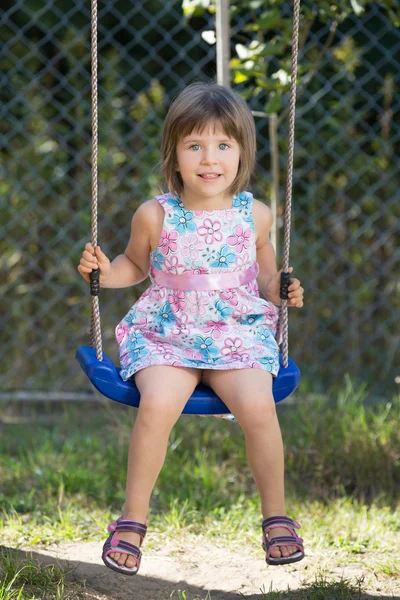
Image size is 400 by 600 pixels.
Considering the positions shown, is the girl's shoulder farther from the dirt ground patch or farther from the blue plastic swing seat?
the dirt ground patch

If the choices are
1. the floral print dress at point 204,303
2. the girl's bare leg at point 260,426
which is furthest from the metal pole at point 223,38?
the girl's bare leg at point 260,426

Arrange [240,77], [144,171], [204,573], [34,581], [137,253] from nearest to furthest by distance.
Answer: [34,581]
[137,253]
[204,573]
[240,77]
[144,171]

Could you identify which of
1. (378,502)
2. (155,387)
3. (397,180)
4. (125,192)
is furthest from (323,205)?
(155,387)

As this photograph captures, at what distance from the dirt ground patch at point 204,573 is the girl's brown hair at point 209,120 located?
1137 mm

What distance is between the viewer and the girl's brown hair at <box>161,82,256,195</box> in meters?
2.53

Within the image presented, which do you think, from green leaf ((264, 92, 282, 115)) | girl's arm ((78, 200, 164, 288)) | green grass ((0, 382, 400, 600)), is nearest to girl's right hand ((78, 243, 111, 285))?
girl's arm ((78, 200, 164, 288))

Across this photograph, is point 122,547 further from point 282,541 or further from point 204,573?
point 204,573

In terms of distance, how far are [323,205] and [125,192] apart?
1070 mm

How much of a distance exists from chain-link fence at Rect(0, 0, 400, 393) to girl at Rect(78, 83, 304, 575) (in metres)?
2.06

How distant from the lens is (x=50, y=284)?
480 centimetres

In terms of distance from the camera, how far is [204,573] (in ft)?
9.20

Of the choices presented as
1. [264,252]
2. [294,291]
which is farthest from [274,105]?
[294,291]

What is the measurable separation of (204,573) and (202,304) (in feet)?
2.72

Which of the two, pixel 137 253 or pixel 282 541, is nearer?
pixel 282 541
